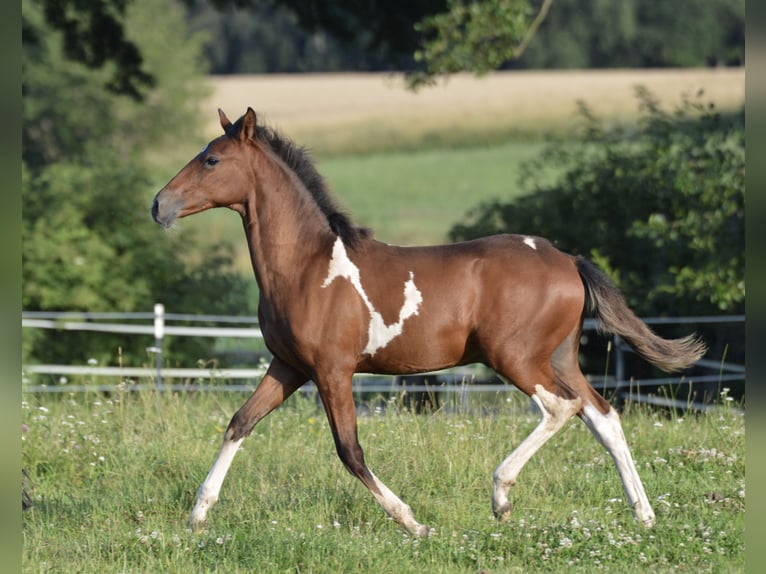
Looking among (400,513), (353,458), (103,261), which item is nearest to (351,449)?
(353,458)

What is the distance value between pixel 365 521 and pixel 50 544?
163 cm

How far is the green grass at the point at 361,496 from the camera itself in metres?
4.80

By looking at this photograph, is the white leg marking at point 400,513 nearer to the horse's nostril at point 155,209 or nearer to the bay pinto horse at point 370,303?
the bay pinto horse at point 370,303

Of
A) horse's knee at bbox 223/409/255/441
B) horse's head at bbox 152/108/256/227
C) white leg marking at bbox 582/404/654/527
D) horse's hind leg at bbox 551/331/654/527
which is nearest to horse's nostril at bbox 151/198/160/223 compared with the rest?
horse's head at bbox 152/108/256/227

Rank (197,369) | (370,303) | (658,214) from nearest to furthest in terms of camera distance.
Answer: (370,303) < (658,214) < (197,369)

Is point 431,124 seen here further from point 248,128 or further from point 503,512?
point 503,512

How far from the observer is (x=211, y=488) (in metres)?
5.46

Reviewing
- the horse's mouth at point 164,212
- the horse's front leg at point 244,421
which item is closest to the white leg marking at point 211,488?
the horse's front leg at point 244,421

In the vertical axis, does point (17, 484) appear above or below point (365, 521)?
above

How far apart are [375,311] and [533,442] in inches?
43.0

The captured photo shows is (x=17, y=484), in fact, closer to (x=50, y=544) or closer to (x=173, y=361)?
(x=50, y=544)

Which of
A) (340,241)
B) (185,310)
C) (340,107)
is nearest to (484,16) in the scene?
(185,310)

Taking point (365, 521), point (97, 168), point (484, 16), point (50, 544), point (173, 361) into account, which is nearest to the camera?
point (50, 544)

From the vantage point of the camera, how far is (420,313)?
18.0 ft
